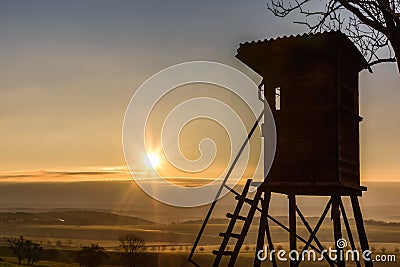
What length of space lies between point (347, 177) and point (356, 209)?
1140 millimetres

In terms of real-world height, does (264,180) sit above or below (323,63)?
Result: below

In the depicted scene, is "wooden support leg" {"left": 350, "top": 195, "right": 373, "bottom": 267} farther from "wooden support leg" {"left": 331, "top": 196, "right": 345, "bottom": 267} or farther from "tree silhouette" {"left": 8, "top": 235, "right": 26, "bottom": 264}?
"tree silhouette" {"left": 8, "top": 235, "right": 26, "bottom": 264}

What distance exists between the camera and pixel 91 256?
90.7 ft

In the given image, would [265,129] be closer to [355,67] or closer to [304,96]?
[304,96]

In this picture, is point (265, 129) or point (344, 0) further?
point (265, 129)

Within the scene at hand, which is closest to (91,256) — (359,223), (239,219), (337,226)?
(239,219)

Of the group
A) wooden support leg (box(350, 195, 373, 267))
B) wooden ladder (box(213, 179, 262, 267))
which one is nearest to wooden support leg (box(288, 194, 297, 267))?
wooden ladder (box(213, 179, 262, 267))

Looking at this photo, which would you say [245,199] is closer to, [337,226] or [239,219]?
[239,219]

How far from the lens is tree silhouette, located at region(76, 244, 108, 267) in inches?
1075

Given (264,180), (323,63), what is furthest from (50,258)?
(323,63)

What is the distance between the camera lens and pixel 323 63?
13.1 m

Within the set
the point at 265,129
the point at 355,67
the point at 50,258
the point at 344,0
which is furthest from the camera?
→ the point at 50,258

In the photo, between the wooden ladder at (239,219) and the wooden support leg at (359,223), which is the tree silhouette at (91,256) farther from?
the wooden support leg at (359,223)

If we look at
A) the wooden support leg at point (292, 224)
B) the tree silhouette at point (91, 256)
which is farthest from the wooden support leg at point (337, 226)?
the tree silhouette at point (91, 256)
